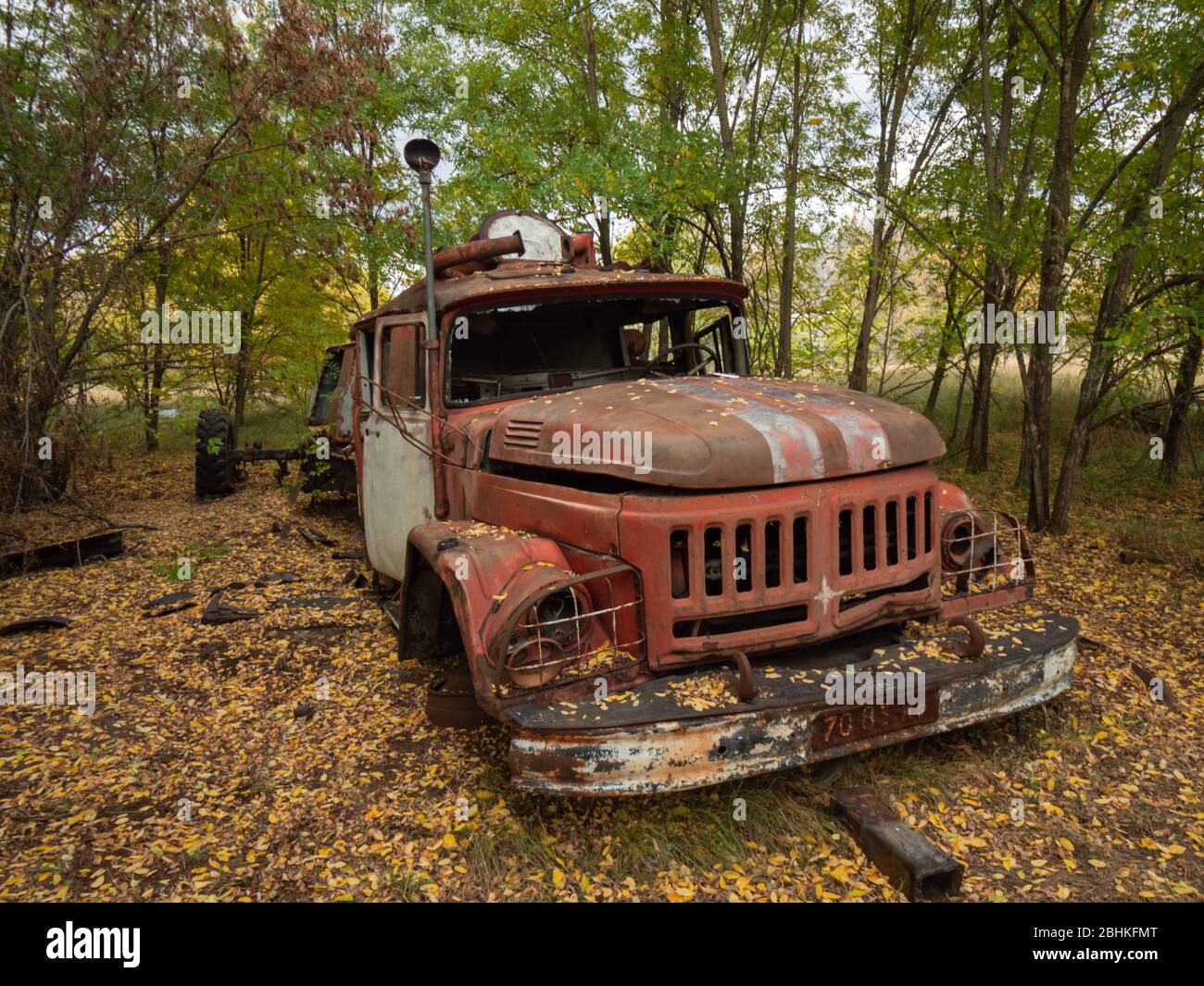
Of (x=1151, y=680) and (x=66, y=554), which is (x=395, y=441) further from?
(x=1151, y=680)

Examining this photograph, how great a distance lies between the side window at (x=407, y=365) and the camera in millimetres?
4496

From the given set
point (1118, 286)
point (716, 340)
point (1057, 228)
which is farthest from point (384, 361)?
point (1118, 286)

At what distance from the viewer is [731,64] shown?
1227cm

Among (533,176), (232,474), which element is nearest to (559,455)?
(533,176)

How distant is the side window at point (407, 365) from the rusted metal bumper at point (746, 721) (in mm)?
2349

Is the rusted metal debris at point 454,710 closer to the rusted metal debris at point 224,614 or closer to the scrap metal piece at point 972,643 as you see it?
the scrap metal piece at point 972,643

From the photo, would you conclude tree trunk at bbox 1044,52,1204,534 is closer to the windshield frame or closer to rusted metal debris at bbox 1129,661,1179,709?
rusted metal debris at bbox 1129,661,1179,709

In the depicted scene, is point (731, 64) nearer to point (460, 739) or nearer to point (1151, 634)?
point (1151, 634)

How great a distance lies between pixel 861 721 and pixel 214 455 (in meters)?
9.79

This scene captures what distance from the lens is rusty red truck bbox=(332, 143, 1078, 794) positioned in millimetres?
2842

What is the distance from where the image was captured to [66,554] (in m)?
7.37

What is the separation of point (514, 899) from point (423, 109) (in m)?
16.3

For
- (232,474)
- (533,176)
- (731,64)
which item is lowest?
(232,474)

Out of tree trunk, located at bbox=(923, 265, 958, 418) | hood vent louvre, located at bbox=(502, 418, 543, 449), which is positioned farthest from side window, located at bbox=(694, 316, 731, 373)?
tree trunk, located at bbox=(923, 265, 958, 418)
